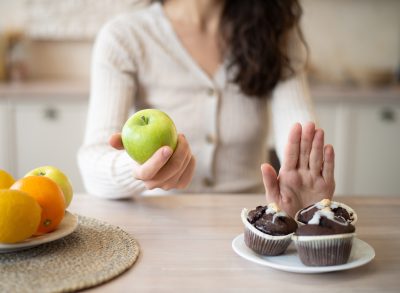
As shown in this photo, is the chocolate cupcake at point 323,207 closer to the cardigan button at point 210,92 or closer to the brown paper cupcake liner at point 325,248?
the brown paper cupcake liner at point 325,248

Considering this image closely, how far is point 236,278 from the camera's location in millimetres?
810

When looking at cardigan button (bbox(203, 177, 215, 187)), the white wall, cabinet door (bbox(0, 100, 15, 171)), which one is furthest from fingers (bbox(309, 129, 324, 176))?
the white wall

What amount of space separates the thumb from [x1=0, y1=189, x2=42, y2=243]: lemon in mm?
403

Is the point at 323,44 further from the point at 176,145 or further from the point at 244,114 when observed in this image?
the point at 176,145

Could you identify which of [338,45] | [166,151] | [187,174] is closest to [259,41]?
[187,174]

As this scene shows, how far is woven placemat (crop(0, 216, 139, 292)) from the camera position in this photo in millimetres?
765

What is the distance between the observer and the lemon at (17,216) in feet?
2.70

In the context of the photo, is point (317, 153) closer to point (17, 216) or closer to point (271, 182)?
point (271, 182)

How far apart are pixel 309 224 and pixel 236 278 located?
14 centimetres

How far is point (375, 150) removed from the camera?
9.32 ft

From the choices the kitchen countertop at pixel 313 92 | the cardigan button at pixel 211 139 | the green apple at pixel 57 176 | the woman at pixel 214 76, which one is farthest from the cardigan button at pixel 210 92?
the kitchen countertop at pixel 313 92

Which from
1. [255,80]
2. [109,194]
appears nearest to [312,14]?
[255,80]

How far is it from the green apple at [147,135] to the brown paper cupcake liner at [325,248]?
0.30 m

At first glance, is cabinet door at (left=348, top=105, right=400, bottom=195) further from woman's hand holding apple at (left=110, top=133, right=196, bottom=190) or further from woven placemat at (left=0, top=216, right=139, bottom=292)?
woven placemat at (left=0, top=216, right=139, bottom=292)
